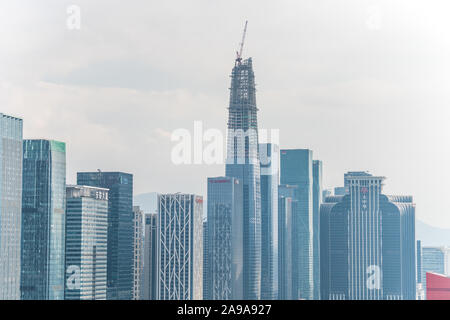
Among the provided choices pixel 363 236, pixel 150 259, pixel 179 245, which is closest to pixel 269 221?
pixel 363 236

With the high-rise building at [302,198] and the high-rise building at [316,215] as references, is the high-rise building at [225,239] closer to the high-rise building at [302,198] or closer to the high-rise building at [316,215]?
the high-rise building at [302,198]

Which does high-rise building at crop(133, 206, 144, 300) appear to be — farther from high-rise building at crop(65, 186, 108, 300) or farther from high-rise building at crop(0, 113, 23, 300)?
high-rise building at crop(0, 113, 23, 300)

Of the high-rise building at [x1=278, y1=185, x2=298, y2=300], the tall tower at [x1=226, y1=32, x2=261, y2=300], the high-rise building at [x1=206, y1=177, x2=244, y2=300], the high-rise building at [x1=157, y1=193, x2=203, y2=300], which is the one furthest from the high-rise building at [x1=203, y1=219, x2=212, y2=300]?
the high-rise building at [x1=278, y1=185, x2=298, y2=300]

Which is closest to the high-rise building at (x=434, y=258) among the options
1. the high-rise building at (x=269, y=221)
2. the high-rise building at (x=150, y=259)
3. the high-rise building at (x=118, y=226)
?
the high-rise building at (x=269, y=221)

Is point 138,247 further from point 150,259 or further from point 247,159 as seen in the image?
point 247,159

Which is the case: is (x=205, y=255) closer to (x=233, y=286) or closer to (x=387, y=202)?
(x=233, y=286)
